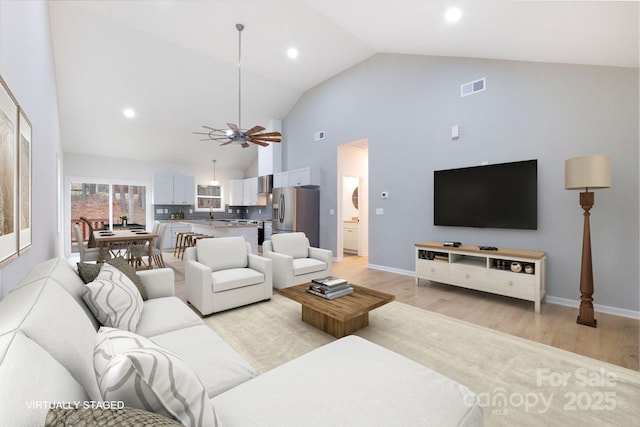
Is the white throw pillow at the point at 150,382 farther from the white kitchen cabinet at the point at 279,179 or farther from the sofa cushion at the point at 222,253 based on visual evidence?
the white kitchen cabinet at the point at 279,179

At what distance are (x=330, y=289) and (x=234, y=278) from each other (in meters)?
1.15

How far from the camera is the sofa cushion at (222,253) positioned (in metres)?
3.41

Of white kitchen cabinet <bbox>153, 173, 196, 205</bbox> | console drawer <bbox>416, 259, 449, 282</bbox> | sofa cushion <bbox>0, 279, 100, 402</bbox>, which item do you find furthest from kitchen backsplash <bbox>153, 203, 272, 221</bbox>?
sofa cushion <bbox>0, 279, 100, 402</bbox>

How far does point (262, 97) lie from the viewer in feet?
22.4

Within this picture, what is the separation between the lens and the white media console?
317cm

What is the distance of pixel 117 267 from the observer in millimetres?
2264

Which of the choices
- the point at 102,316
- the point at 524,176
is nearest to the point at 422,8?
the point at 524,176

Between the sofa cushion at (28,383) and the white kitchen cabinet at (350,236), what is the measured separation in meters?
6.51

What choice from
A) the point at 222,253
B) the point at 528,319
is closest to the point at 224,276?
the point at 222,253

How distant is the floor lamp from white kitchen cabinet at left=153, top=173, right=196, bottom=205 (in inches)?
336

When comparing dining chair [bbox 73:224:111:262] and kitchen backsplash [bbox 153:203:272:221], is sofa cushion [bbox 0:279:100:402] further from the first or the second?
kitchen backsplash [bbox 153:203:272:221]

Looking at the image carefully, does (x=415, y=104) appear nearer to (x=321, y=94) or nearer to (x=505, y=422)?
(x=321, y=94)

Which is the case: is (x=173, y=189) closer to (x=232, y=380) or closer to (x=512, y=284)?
(x=232, y=380)

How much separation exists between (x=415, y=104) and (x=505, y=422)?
4417mm
